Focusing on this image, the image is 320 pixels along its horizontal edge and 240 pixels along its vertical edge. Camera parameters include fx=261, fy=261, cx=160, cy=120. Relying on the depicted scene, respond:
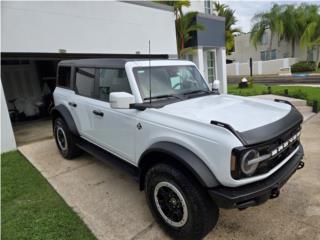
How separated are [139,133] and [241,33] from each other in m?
41.3

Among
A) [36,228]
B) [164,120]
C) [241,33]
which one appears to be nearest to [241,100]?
[164,120]

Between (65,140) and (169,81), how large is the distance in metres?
2.58

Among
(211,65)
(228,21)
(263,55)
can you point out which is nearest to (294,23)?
(263,55)

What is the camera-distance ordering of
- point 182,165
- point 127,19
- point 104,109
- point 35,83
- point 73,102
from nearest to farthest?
point 182,165, point 104,109, point 73,102, point 127,19, point 35,83

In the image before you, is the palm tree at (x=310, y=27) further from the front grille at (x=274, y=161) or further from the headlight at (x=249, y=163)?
the headlight at (x=249, y=163)

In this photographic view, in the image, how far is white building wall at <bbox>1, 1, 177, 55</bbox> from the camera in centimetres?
664

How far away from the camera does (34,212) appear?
3420 mm

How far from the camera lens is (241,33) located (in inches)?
1574

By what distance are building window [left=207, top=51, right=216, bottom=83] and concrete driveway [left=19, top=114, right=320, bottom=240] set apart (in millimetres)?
10626

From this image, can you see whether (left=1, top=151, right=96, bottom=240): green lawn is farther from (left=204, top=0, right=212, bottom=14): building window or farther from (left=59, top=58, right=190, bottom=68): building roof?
(left=204, top=0, right=212, bottom=14): building window

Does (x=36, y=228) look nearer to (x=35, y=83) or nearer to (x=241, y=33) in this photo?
(x=35, y=83)

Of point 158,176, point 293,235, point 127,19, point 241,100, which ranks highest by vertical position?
point 127,19

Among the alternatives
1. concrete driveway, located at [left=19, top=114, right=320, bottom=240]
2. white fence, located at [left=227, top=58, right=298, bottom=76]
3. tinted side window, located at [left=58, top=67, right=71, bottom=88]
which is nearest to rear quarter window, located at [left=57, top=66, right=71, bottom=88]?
tinted side window, located at [left=58, top=67, right=71, bottom=88]

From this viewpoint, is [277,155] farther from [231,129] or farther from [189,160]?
[189,160]
